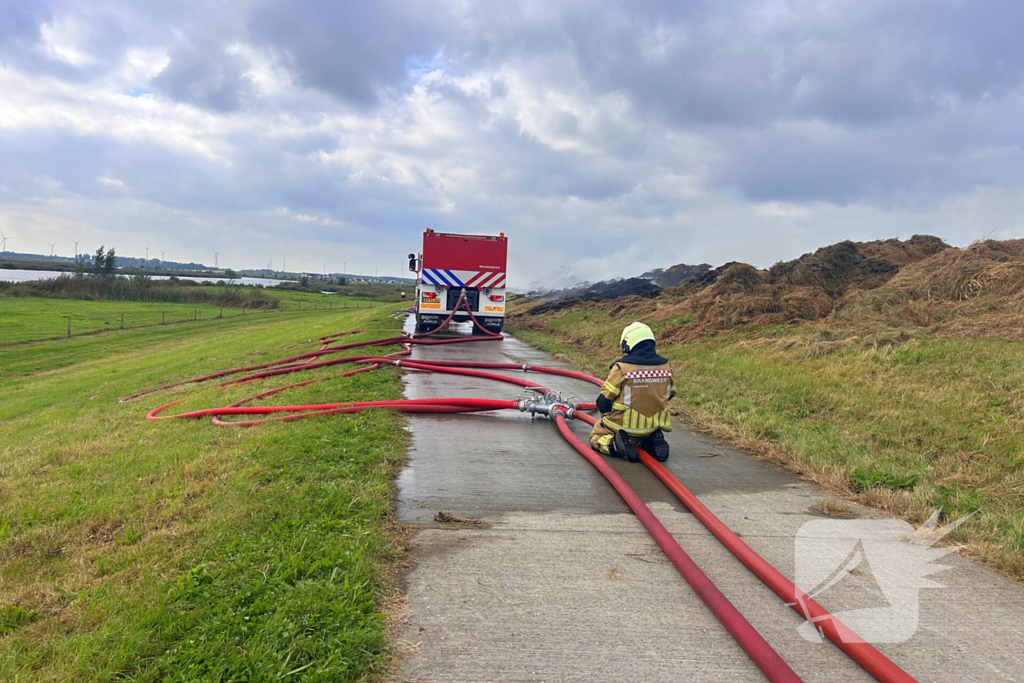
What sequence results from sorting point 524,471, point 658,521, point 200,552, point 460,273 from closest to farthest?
point 200,552 → point 658,521 → point 524,471 → point 460,273

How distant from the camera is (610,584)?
330 cm

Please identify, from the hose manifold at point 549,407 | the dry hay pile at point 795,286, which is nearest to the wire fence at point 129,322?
the hose manifold at point 549,407

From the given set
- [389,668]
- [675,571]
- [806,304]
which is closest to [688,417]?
[675,571]

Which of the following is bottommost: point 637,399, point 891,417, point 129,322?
point 129,322

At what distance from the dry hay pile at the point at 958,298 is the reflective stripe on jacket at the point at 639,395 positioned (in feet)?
18.9

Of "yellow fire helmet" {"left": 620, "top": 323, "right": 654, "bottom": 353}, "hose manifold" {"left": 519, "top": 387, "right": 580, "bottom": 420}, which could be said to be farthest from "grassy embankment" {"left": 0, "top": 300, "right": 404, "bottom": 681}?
"yellow fire helmet" {"left": 620, "top": 323, "right": 654, "bottom": 353}

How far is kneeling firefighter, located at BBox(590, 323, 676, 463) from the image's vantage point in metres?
5.40

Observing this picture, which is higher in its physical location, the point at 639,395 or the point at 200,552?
the point at 639,395

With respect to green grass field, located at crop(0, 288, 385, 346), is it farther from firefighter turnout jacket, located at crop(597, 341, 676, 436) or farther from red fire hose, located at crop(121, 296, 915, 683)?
firefighter turnout jacket, located at crop(597, 341, 676, 436)

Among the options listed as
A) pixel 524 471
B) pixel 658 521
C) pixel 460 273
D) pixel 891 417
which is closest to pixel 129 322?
pixel 460 273

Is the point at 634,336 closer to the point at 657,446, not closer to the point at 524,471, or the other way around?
the point at 657,446

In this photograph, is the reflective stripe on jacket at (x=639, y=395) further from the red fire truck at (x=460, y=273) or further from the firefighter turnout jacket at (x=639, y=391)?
the red fire truck at (x=460, y=273)

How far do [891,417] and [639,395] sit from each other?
3.16 meters

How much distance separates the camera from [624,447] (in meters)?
5.61
